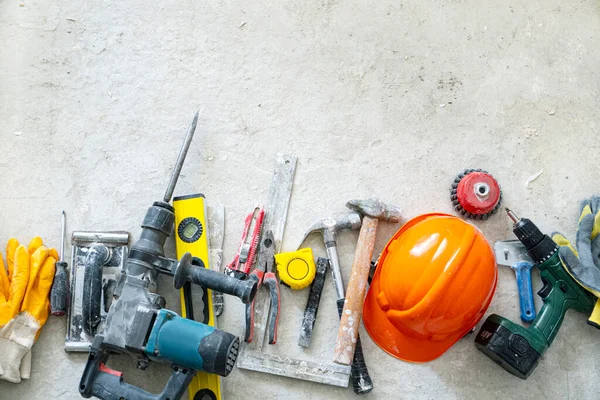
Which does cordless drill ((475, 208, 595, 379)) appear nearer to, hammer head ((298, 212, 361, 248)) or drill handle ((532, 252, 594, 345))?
drill handle ((532, 252, 594, 345))

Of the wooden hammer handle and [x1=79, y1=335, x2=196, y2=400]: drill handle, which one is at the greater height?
the wooden hammer handle

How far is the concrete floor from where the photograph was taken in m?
1.80

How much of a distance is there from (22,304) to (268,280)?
789 millimetres

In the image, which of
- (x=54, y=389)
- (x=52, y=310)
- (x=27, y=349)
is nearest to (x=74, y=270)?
(x=52, y=310)

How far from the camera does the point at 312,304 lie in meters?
1.75

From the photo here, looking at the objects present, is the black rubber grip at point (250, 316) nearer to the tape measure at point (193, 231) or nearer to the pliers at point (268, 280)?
the pliers at point (268, 280)

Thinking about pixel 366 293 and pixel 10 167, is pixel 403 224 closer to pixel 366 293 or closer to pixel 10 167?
pixel 366 293

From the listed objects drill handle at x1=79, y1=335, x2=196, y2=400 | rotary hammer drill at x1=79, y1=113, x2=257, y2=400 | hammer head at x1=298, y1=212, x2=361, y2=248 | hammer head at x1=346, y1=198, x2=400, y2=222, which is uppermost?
hammer head at x1=346, y1=198, x2=400, y2=222

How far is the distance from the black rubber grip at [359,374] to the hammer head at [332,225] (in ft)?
0.72

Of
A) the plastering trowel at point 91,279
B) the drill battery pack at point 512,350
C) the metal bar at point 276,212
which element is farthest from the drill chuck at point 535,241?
the plastering trowel at point 91,279

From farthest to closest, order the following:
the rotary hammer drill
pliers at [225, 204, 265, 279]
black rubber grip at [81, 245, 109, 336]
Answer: pliers at [225, 204, 265, 279], black rubber grip at [81, 245, 109, 336], the rotary hammer drill

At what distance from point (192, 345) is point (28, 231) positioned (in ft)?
2.53

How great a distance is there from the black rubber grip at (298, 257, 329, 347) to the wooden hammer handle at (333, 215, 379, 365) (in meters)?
0.10

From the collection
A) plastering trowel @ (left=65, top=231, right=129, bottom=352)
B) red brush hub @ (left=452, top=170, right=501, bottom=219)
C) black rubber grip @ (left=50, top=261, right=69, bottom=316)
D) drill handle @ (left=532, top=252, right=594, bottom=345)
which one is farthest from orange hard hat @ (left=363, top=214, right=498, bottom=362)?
black rubber grip @ (left=50, top=261, right=69, bottom=316)
